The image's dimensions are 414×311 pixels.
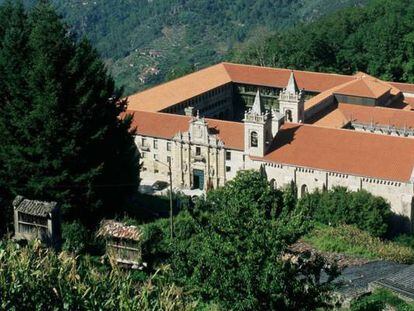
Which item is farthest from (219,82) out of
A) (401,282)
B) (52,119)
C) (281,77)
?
(401,282)

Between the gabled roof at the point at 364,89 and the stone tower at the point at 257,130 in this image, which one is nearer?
the stone tower at the point at 257,130

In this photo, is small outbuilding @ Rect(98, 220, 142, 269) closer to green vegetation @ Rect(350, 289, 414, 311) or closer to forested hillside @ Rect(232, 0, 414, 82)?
green vegetation @ Rect(350, 289, 414, 311)

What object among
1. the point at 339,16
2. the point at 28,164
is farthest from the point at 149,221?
the point at 339,16

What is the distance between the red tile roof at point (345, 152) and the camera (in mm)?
53188

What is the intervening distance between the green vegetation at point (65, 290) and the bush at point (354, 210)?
89.1ft

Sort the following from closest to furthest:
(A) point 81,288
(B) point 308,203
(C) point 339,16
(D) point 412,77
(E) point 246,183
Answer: (A) point 81,288, (E) point 246,183, (B) point 308,203, (D) point 412,77, (C) point 339,16

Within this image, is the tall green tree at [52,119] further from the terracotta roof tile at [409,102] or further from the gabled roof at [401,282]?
the terracotta roof tile at [409,102]

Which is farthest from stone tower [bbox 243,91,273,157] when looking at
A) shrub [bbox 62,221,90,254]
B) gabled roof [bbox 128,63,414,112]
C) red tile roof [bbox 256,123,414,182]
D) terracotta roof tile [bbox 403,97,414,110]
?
shrub [bbox 62,221,90,254]

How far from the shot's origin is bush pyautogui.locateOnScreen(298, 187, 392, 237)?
50062mm

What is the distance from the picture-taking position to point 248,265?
23781mm

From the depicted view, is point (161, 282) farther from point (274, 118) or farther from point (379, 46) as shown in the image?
point (379, 46)

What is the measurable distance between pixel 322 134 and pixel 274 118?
349 cm

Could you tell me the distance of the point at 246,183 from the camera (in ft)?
124

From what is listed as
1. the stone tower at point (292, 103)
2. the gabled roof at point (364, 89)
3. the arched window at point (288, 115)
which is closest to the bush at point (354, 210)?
the stone tower at point (292, 103)
